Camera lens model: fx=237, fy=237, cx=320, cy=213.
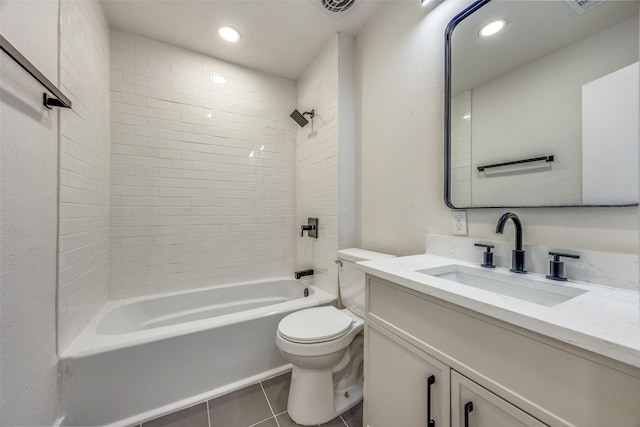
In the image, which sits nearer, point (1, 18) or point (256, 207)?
point (1, 18)

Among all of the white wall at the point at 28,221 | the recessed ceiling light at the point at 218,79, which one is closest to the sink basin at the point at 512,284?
the white wall at the point at 28,221

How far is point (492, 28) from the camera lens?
1088 mm

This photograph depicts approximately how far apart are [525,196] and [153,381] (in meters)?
2.06

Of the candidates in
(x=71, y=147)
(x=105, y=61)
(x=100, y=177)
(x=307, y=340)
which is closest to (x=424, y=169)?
(x=307, y=340)

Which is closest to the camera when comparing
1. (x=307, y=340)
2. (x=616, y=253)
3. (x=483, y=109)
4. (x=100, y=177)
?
(x=616, y=253)

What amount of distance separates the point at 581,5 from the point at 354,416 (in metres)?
2.07

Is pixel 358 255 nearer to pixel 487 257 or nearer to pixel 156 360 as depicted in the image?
pixel 487 257

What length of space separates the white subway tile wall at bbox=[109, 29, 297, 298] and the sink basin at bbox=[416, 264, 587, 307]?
1677 mm

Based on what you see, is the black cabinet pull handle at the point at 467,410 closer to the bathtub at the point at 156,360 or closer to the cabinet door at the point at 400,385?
the cabinet door at the point at 400,385

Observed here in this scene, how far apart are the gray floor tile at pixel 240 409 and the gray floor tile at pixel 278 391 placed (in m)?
0.04

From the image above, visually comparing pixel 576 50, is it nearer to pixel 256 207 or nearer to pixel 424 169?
pixel 424 169

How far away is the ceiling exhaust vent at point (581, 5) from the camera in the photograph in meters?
0.81

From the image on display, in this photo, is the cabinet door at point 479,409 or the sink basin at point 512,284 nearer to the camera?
the cabinet door at point 479,409

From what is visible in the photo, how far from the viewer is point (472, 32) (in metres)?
1.16
